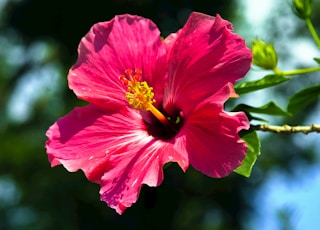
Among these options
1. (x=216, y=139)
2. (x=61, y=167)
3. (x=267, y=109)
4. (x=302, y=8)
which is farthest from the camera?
(x=61, y=167)

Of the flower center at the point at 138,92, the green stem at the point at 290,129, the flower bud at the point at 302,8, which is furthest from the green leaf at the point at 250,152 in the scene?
the flower bud at the point at 302,8

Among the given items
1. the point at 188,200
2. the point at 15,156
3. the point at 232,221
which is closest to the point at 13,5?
the point at 15,156

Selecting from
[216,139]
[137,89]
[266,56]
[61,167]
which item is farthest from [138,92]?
[61,167]

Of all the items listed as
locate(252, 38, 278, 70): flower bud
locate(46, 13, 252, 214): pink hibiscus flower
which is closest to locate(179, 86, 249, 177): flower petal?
locate(46, 13, 252, 214): pink hibiscus flower

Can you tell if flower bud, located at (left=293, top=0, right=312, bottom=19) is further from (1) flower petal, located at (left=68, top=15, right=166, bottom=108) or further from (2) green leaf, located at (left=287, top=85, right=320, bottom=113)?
(1) flower petal, located at (left=68, top=15, right=166, bottom=108)

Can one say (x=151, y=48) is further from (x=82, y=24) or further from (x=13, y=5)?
(x=13, y=5)

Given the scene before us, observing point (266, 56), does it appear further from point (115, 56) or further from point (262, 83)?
point (115, 56)
